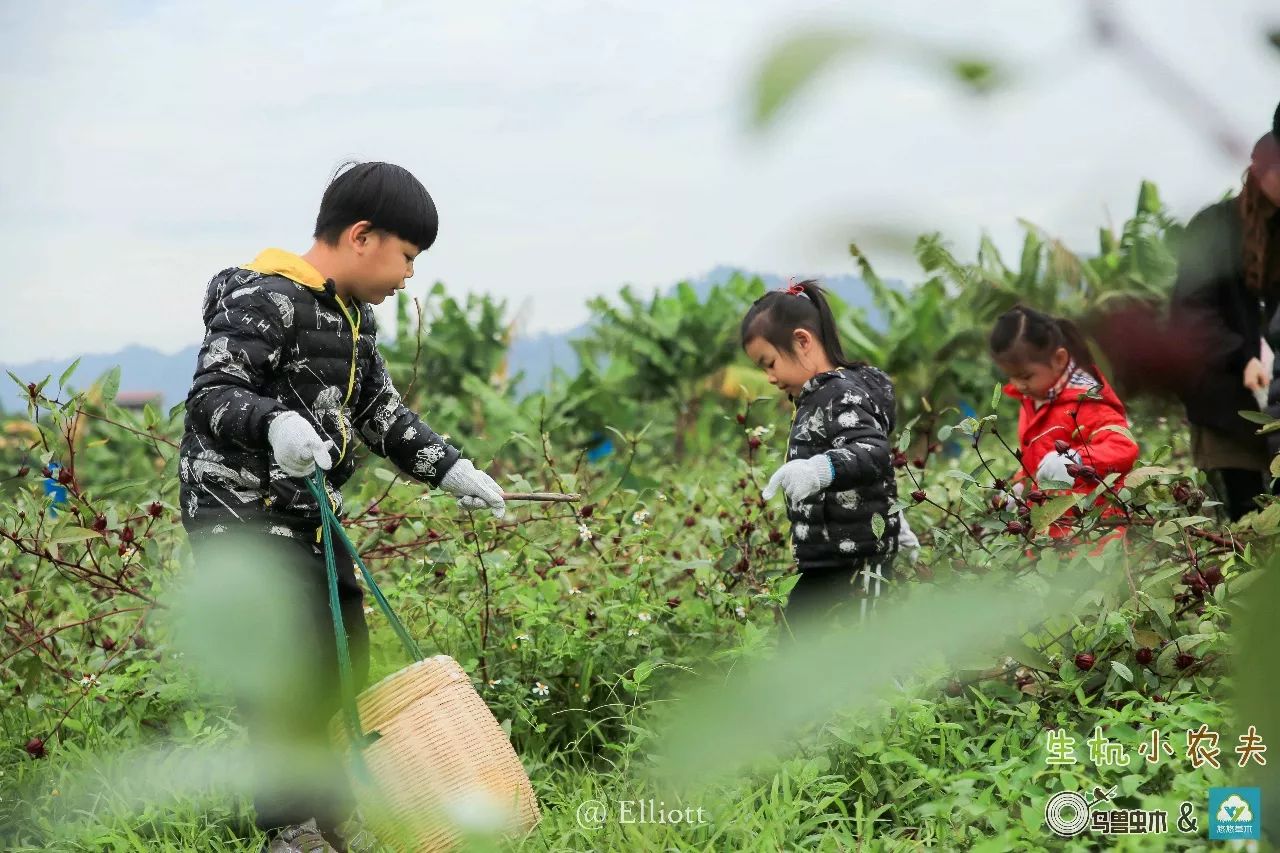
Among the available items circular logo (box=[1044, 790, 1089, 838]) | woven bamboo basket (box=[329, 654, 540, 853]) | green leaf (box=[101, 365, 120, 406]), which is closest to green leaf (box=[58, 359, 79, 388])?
green leaf (box=[101, 365, 120, 406])

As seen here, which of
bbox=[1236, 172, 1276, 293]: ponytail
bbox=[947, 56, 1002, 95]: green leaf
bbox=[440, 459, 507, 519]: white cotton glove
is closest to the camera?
bbox=[947, 56, 1002, 95]: green leaf

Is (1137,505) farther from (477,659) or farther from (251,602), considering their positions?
(251,602)

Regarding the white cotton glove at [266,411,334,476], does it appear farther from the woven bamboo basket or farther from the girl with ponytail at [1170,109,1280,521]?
the girl with ponytail at [1170,109,1280,521]

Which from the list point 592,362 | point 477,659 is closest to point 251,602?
point 477,659

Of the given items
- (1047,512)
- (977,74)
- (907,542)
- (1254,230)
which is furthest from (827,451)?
(977,74)

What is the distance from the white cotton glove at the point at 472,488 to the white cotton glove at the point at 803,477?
612 mm

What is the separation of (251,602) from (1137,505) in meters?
2.37

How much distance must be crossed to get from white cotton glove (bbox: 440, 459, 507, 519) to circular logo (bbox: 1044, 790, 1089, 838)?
1250 millimetres

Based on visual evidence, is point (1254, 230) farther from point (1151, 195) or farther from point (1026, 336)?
point (1026, 336)

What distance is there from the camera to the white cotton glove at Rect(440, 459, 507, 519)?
2672 mm

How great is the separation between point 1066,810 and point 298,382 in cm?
163

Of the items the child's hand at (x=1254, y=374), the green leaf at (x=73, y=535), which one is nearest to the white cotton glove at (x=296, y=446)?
the green leaf at (x=73, y=535)

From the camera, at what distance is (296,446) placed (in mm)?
2217

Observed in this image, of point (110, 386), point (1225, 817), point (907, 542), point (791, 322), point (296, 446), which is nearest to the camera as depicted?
point (1225, 817)
